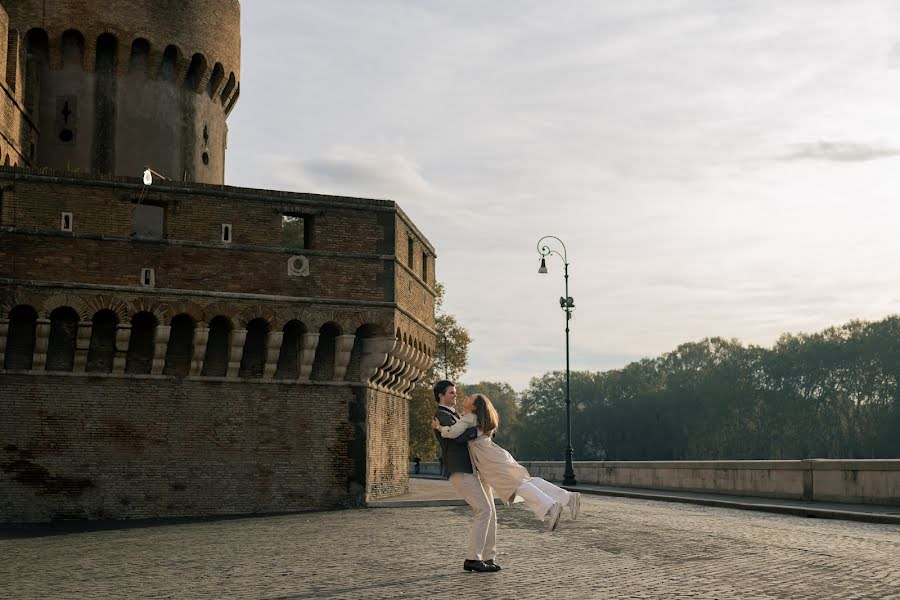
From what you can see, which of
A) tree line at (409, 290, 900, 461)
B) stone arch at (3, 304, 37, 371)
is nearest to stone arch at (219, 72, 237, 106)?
stone arch at (3, 304, 37, 371)

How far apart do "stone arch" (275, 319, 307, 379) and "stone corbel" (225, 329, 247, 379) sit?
1124 mm

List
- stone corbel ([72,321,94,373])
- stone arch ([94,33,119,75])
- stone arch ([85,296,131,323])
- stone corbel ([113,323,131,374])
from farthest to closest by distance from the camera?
stone arch ([94,33,119,75]) < stone corbel ([113,323,131,374]) < stone arch ([85,296,131,323]) < stone corbel ([72,321,94,373])

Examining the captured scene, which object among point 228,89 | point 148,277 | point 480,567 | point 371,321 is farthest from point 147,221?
point 480,567

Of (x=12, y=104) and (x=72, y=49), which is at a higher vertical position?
(x=72, y=49)

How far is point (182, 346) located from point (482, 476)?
15293 millimetres

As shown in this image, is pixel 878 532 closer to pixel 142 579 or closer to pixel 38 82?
pixel 142 579

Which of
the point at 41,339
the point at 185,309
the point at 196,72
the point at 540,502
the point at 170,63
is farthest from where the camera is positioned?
the point at 196,72

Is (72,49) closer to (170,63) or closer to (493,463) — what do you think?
(170,63)

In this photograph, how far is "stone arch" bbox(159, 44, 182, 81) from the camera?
32.4m

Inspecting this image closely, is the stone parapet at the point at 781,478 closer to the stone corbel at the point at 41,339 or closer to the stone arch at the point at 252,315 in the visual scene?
the stone arch at the point at 252,315

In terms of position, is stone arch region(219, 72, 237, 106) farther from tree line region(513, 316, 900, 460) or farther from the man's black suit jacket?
tree line region(513, 316, 900, 460)

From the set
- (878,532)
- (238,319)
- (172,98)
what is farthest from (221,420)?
(878,532)

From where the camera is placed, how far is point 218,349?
85.9 ft

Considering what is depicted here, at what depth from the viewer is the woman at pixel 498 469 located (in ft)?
39.4
